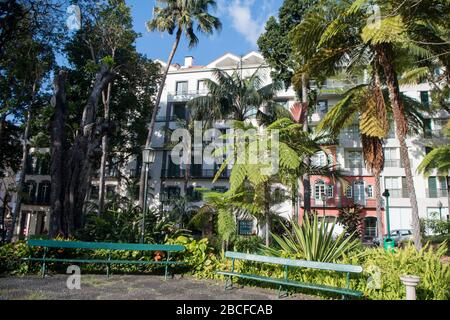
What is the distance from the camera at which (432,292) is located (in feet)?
18.7

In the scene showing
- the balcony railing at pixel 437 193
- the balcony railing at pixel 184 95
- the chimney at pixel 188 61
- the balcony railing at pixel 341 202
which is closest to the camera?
Answer: the balcony railing at pixel 437 193

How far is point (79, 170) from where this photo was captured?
10.4 meters

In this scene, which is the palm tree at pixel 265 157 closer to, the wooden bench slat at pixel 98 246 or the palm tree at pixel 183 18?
the wooden bench slat at pixel 98 246

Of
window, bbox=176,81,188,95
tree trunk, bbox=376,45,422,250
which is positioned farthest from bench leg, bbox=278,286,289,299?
window, bbox=176,81,188,95

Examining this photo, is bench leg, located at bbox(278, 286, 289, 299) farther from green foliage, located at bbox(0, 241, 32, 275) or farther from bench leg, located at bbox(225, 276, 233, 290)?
green foliage, located at bbox(0, 241, 32, 275)

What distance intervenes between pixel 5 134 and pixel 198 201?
1601 centimetres

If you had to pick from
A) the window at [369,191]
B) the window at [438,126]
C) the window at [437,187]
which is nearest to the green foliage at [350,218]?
the window at [369,191]

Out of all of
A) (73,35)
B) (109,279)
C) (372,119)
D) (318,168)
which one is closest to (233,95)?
(318,168)

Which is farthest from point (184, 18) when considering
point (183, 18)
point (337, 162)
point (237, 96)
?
point (337, 162)

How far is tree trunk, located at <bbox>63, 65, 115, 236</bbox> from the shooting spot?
10.0 metres

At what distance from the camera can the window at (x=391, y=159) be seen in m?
29.5

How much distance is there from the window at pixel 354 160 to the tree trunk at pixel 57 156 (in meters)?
25.7

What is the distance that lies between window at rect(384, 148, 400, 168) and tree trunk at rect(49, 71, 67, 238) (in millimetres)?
27535

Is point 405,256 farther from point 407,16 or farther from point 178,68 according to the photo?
point 178,68
